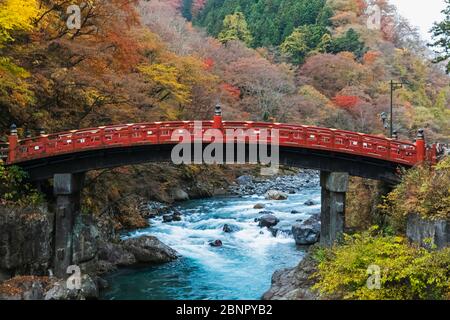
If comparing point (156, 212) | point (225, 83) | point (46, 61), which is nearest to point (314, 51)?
point (225, 83)

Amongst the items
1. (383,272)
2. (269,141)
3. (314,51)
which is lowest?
(383,272)

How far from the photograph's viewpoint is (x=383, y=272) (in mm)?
13656

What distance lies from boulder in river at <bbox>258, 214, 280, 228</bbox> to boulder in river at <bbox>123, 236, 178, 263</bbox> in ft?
26.6

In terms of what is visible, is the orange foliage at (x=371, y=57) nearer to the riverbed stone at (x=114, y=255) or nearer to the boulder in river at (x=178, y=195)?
the boulder in river at (x=178, y=195)

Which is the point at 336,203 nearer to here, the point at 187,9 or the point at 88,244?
the point at 88,244

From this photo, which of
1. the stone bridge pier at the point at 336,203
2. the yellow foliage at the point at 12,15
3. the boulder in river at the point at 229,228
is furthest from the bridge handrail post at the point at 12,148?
the stone bridge pier at the point at 336,203

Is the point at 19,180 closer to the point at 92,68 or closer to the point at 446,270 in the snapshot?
the point at 92,68

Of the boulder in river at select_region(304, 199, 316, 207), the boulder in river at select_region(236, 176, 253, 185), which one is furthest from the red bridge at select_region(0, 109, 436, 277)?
the boulder in river at select_region(236, 176, 253, 185)

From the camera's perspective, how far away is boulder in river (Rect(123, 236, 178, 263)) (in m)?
24.4

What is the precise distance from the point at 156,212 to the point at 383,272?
23.4 metres

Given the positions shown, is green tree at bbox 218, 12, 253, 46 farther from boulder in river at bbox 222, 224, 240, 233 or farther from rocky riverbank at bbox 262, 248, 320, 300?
rocky riverbank at bbox 262, 248, 320, 300

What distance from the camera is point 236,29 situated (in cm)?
7469

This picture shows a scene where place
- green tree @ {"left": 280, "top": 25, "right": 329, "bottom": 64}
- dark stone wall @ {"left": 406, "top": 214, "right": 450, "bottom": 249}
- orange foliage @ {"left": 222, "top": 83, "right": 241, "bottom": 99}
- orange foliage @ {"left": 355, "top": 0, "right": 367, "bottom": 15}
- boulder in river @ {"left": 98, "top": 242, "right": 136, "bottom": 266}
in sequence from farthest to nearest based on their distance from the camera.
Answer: orange foliage @ {"left": 355, "top": 0, "right": 367, "bottom": 15} → green tree @ {"left": 280, "top": 25, "right": 329, "bottom": 64} → orange foliage @ {"left": 222, "top": 83, "right": 241, "bottom": 99} → boulder in river @ {"left": 98, "top": 242, "right": 136, "bottom": 266} → dark stone wall @ {"left": 406, "top": 214, "right": 450, "bottom": 249}

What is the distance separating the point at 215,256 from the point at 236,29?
55937 mm
